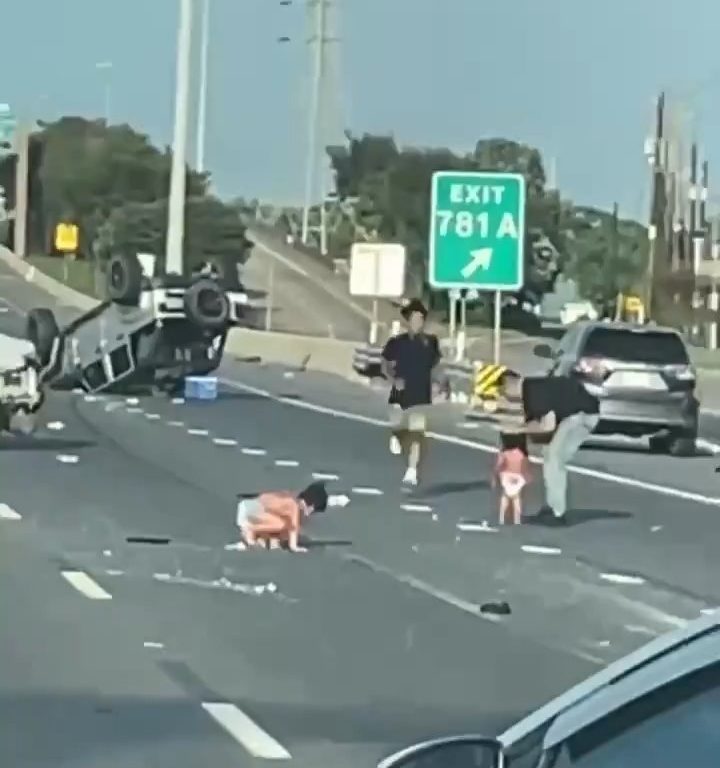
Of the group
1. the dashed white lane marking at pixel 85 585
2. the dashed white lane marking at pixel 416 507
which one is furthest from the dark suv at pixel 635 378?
the dashed white lane marking at pixel 85 585

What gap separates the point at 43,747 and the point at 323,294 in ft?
346

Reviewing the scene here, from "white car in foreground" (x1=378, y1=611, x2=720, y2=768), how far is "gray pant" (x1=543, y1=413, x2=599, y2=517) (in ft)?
53.7

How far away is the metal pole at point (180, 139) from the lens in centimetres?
5616

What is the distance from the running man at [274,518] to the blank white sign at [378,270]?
107ft

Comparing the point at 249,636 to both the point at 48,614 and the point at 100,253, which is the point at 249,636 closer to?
the point at 48,614

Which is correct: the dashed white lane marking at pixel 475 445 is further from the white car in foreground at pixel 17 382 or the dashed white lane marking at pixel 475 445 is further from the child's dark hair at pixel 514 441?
the white car in foreground at pixel 17 382

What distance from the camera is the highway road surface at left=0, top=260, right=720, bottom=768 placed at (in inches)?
408

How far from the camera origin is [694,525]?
21500 millimetres

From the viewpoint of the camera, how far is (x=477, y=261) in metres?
36.2

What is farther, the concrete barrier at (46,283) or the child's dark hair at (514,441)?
the concrete barrier at (46,283)

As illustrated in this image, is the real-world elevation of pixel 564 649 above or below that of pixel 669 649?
below

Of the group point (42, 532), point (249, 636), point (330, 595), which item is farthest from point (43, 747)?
A: point (42, 532)

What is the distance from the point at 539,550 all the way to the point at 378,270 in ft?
106

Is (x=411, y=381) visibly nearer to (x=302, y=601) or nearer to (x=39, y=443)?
(x=39, y=443)
